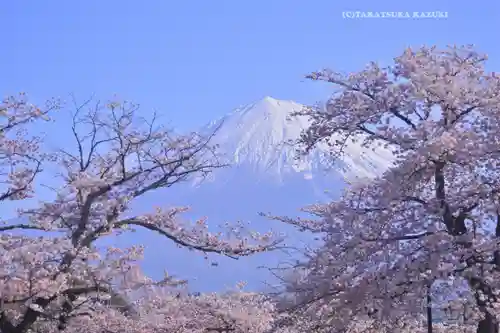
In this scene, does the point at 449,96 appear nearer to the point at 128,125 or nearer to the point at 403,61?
the point at 403,61

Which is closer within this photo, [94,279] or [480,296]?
[480,296]

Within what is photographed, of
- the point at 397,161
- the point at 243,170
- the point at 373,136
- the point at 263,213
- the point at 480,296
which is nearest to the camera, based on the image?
the point at 480,296

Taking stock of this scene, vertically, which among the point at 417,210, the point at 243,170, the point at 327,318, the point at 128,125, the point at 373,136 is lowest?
the point at 327,318

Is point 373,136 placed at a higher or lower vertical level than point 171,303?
higher

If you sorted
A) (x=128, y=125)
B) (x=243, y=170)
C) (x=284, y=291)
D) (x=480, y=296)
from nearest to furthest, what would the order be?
(x=480, y=296) < (x=284, y=291) < (x=128, y=125) < (x=243, y=170)

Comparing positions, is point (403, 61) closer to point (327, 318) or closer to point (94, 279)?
point (327, 318)

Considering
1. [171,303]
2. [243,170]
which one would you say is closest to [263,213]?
[171,303]

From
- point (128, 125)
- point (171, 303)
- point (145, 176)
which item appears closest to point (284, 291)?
point (171, 303)
